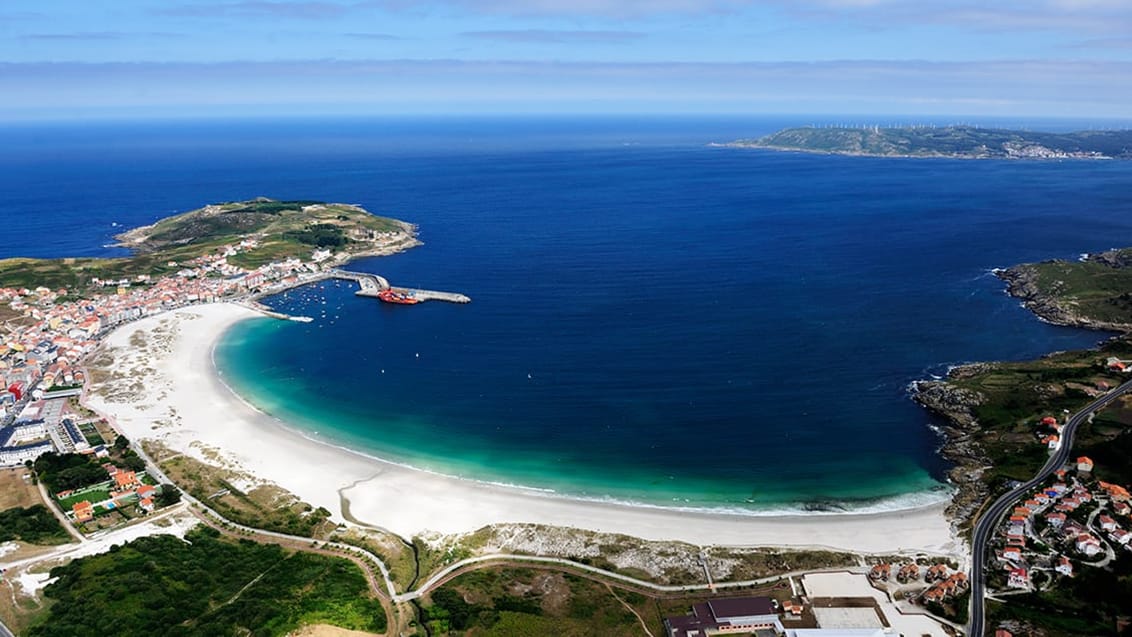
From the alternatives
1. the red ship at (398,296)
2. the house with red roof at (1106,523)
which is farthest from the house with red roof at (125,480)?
the house with red roof at (1106,523)

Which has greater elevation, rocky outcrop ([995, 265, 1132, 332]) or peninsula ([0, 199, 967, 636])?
rocky outcrop ([995, 265, 1132, 332])

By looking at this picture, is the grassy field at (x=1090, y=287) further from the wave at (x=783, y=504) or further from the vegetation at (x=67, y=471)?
the vegetation at (x=67, y=471)

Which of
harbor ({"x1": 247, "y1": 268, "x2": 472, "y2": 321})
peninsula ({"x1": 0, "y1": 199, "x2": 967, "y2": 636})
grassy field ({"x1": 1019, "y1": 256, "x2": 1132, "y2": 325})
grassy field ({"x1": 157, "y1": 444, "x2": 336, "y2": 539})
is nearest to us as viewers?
peninsula ({"x1": 0, "y1": 199, "x2": 967, "y2": 636})

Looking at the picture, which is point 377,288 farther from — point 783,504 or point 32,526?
point 783,504

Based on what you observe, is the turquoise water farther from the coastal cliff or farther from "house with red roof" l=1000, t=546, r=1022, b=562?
"house with red roof" l=1000, t=546, r=1022, b=562

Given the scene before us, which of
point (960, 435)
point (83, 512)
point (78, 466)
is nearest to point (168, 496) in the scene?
point (83, 512)

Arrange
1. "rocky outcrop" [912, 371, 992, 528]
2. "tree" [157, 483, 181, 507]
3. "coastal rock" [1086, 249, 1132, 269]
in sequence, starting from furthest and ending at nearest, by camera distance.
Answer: "coastal rock" [1086, 249, 1132, 269] < "tree" [157, 483, 181, 507] < "rocky outcrop" [912, 371, 992, 528]

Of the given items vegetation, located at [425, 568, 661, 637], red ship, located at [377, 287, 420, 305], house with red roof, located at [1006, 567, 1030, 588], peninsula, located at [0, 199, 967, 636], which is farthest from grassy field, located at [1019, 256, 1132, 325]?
red ship, located at [377, 287, 420, 305]
